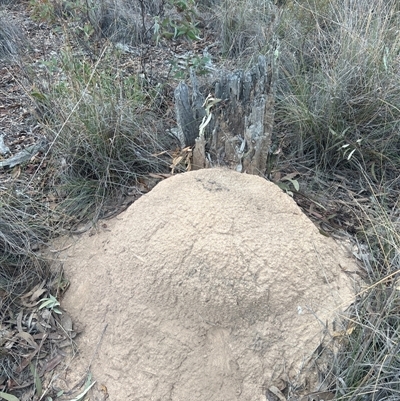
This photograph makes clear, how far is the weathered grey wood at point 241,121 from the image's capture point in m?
2.17

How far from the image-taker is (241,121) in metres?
2.24

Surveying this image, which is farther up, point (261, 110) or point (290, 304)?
point (261, 110)

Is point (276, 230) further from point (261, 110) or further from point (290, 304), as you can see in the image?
point (261, 110)

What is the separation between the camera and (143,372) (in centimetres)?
167

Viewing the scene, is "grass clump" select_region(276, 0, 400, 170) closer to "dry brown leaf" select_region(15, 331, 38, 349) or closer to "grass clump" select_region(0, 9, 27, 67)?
"dry brown leaf" select_region(15, 331, 38, 349)

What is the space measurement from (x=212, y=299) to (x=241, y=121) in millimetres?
978

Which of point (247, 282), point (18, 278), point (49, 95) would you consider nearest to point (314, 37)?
point (49, 95)

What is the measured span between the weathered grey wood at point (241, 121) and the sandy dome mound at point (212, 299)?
0.37 meters

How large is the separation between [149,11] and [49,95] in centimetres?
198

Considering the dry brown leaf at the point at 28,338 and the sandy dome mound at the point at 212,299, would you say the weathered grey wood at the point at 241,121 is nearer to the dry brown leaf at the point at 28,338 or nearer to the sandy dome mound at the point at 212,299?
the sandy dome mound at the point at 212,299

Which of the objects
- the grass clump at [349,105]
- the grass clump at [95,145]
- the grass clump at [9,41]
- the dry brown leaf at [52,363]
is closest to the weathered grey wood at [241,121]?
the grass clump at [95,145]

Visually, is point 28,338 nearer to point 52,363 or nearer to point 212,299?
point 52,363

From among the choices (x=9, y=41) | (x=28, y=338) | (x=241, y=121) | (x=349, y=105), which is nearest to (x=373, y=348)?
(x=241, y=121)

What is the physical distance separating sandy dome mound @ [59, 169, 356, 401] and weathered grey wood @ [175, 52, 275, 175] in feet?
1.20
